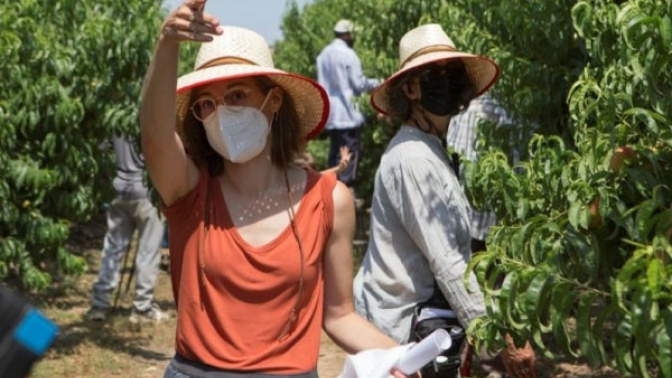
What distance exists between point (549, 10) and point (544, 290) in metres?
2.54

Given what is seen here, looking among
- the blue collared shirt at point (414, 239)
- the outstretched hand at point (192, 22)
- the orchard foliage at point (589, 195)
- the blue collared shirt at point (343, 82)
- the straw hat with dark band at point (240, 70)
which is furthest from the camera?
the blue collared shirt at point (343, 82)

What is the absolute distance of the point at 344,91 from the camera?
1354 cm

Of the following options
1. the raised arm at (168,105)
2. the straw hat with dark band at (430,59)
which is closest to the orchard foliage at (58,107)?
the straw hat with dark band at (430,59)

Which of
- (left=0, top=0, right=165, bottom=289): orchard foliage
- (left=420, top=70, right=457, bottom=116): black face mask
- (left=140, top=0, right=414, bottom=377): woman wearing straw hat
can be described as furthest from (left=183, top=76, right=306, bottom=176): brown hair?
(left=0, top=0, right=165, bottom=289): orchard foliage

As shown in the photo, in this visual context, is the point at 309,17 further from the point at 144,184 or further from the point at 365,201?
the point at 144,184

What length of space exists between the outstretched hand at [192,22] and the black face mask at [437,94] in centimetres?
153

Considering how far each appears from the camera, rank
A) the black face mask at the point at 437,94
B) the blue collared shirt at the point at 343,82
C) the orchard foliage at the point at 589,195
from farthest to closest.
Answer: the blue collared shirt at the point at 343,82 < the black face mask at the point at 437,94 < the orchard foliage at the point at 589,195

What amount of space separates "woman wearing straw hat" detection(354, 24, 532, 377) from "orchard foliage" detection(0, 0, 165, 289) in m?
3.67

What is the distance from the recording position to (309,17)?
19.8m

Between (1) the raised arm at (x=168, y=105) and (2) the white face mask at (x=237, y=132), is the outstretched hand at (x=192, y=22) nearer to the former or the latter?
(1) the raised arm at (x=168, y=105)

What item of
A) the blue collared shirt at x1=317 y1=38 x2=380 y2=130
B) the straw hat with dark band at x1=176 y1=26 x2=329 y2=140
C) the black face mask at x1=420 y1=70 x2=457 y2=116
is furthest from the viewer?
the blue collared shirt at x1=317 y1=38 x2=380 y2=130

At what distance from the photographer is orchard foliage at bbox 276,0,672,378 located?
3.06 metres

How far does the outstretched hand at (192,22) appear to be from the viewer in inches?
124

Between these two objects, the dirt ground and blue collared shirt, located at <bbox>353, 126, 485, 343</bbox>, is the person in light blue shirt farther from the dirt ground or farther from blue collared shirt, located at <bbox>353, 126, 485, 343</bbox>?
blue collared shirt, located at <bbox>353, 126, 485, 343</bbox>
